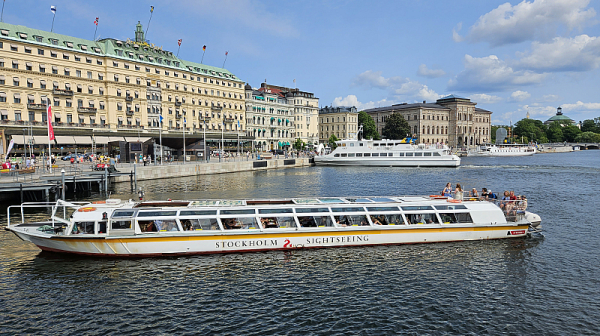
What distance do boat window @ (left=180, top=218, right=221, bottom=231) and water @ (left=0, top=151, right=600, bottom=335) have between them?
1926 mm

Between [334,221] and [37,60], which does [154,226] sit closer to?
[334,221]

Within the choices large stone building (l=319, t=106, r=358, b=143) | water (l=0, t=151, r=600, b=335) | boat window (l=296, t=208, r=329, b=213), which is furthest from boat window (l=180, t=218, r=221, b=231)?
large stone building (l=319, t=106, r=358, b=143)

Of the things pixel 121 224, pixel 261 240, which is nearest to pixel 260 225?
pixel 261 240

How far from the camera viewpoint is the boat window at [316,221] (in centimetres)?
2580

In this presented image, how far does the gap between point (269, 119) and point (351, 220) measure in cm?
12099

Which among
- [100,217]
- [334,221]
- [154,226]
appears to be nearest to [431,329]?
[334,221]

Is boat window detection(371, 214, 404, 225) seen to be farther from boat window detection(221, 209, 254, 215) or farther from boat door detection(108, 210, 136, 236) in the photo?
boat door detection(108, 210, 136, 236)

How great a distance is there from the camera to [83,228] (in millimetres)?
23078

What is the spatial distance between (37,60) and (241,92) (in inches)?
2529

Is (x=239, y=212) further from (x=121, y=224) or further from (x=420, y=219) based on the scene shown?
(x=420, y=219)

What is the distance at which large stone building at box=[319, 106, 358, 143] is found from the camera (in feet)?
575

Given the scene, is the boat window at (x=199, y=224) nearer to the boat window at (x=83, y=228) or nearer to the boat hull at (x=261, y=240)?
the boat hull at (x=261, y=240)

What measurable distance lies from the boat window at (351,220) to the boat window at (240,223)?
586 cm

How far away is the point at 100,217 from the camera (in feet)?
75.4
